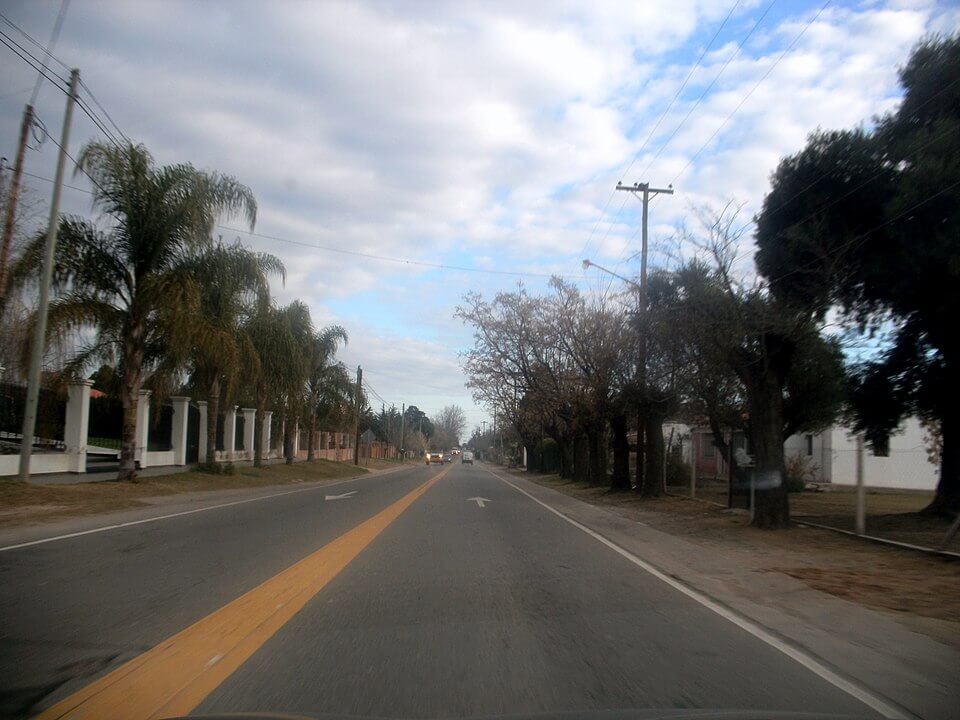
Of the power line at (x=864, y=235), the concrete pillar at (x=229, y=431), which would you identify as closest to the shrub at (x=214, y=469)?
the concrete pillar at (x=229, y=431)

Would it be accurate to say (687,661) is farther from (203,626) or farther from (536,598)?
(203,626)

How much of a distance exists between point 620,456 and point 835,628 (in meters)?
24.8

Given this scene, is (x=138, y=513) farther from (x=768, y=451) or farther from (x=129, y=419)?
(x=768, y=451)

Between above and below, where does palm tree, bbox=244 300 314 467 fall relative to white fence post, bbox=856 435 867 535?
above

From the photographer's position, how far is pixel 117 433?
41.8m

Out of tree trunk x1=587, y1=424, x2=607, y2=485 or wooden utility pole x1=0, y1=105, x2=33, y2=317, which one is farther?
tree trunk x1=587, y1=424, x2=607, y2=485

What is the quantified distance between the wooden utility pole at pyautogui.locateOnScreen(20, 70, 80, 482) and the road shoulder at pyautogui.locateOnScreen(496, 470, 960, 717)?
50.1 feet

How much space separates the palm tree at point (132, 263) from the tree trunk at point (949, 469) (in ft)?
66.3

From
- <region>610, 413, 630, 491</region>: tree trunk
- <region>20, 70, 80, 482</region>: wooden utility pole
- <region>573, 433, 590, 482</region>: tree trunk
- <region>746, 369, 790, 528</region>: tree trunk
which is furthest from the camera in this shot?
<region>573, 433, 590, 482</region>: tree trunk

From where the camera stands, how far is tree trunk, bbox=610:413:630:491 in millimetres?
32312

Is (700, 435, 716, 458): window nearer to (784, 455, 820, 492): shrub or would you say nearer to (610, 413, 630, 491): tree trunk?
(784, 455, 820, 492): shrub

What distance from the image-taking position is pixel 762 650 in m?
6.89

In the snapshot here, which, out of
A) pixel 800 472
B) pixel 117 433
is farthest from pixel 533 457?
pixel 800 472

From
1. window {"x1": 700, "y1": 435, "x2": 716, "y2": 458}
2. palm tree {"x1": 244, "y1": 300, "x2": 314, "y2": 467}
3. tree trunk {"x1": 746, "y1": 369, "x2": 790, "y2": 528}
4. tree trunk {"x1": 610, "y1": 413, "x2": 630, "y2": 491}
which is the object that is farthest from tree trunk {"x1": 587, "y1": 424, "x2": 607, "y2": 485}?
tree trunk {"x1": 746, "y1": 369, "x2": 790, "y2": 528}
